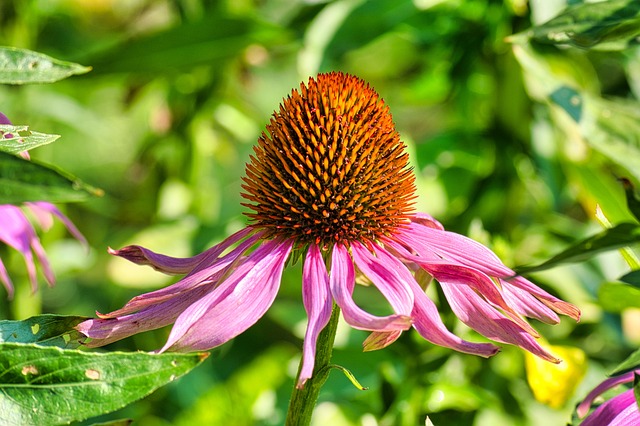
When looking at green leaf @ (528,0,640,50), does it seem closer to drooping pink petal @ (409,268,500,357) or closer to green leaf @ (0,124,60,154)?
drooping pink petal @ (409,268,500,357)

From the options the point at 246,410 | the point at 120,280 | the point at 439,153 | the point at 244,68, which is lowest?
the point at 246,410

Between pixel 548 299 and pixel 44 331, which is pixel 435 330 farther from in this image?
pixel 44 331

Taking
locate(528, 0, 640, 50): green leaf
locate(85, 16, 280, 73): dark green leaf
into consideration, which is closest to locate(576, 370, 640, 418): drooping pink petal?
locate(528, 0, 640, 50): green leaf

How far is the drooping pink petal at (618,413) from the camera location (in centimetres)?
50

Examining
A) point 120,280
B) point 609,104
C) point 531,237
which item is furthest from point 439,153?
point 120,280

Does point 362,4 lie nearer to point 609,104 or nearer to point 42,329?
point 609,104

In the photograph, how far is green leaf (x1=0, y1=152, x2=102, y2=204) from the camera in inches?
12.8

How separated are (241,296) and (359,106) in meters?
0.19

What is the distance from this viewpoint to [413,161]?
3.57 ft

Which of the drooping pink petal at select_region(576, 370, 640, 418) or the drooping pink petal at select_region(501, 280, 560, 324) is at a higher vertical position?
the drooping pink petal at select_region(501, 280, 560, 324)

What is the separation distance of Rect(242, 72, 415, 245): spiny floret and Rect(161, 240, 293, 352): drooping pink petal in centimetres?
6

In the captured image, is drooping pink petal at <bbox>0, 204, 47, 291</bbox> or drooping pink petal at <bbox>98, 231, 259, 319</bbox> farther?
drooping pink petal at <bbox>0, 204, 47, 291</bbox>

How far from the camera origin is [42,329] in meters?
0.47

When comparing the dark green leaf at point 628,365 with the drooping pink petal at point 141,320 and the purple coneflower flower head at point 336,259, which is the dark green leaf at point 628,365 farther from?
the drooping pink petal at point 141,320
